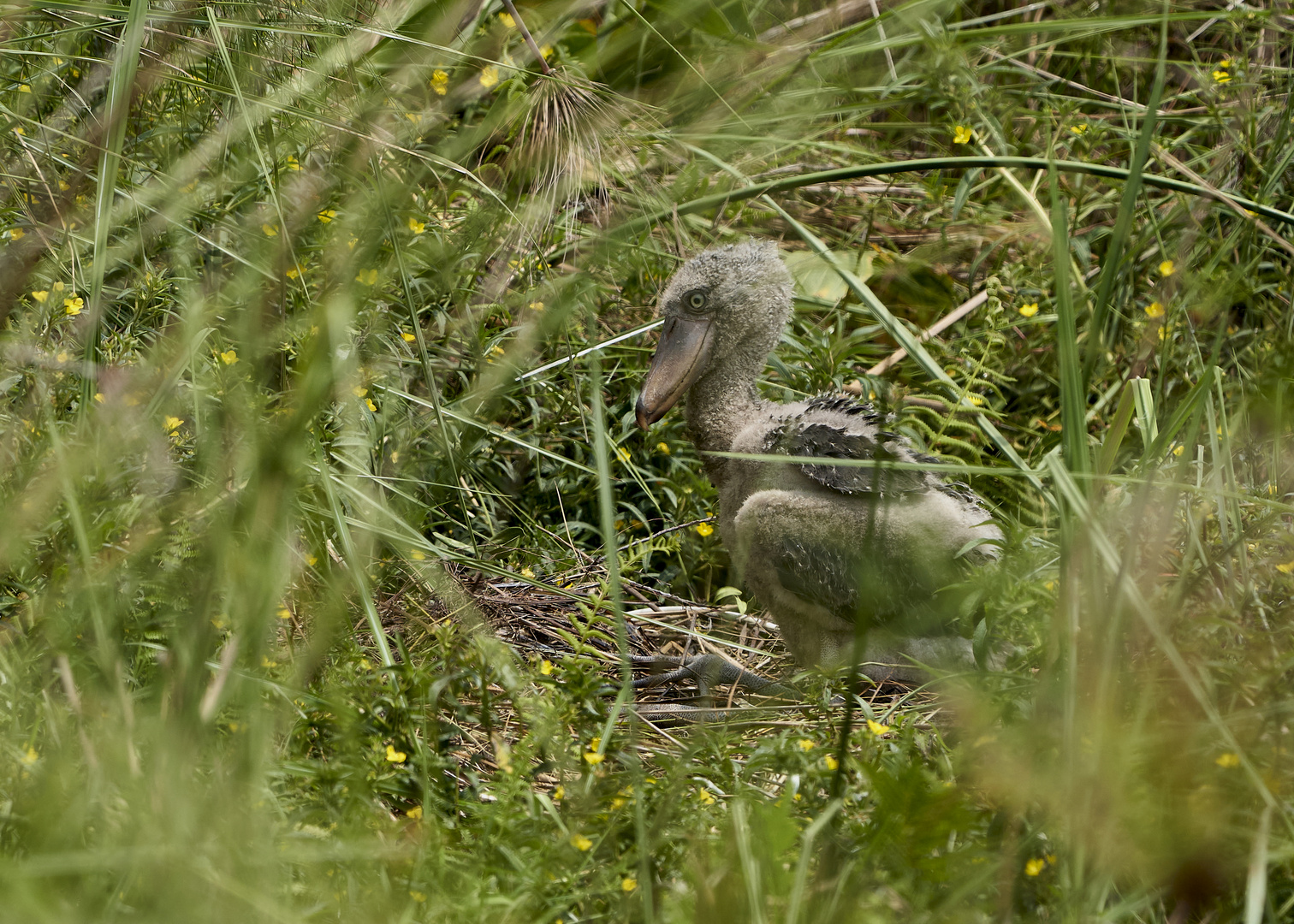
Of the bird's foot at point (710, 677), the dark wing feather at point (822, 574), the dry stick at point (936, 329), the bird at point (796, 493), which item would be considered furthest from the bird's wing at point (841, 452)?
the dry stick at point (936, 329)

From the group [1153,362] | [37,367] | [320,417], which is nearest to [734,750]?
[320,417]

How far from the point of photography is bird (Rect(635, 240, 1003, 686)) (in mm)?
2695

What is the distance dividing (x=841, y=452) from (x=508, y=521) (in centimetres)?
118

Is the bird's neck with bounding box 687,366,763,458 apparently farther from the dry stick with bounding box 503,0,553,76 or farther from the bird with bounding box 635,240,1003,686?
the dry stick with bounding box 503,0,553,76

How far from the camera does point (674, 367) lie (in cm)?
314

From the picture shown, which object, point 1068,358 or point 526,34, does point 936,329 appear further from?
point 1068,358

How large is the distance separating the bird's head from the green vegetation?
0.31 m

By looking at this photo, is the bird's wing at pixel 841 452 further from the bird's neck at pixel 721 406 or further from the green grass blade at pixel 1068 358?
the green grass blade at pixel 1068 358

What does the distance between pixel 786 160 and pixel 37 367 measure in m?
2.71

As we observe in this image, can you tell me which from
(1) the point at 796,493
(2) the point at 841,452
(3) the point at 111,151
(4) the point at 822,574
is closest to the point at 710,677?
(4) the point at 822,574

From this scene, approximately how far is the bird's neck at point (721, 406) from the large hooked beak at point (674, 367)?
8cm

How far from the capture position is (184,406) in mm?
2510

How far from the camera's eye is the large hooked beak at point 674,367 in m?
3.13

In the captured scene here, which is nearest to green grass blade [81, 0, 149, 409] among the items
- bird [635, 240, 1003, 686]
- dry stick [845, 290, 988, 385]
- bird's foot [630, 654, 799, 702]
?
bird [635, 240, 1003, 686]
